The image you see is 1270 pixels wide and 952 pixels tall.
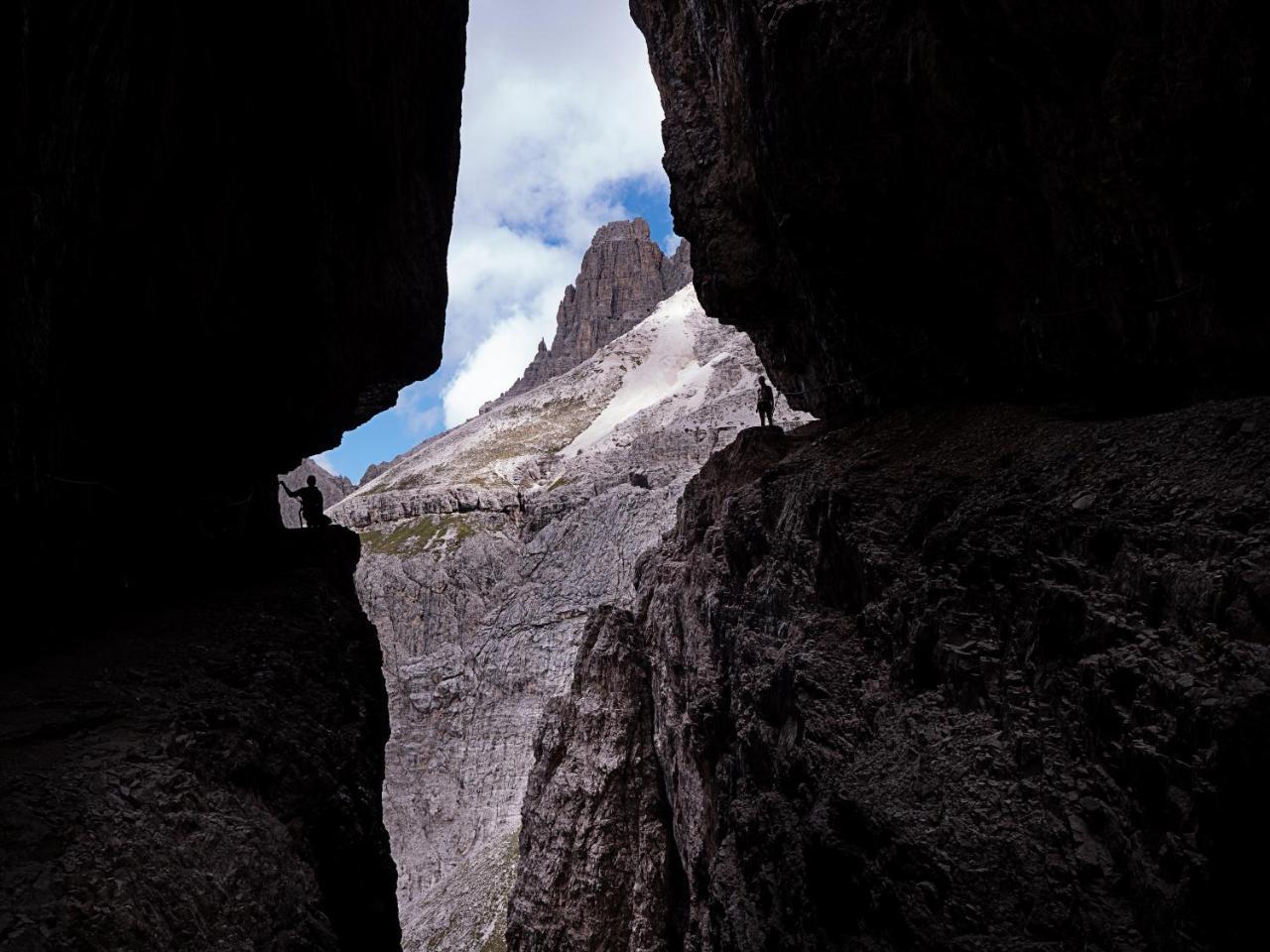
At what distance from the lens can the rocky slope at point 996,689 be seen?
30.3ft

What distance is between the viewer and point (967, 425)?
18062 millimetres

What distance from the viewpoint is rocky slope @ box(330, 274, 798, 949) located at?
70.3 m

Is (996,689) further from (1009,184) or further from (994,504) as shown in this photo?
(1009,184)

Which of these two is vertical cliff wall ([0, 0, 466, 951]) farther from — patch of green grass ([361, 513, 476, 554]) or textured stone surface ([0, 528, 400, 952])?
patch of green grass ([361, 513, 476, 554])

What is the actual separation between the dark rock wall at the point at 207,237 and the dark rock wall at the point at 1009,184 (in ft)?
33.9

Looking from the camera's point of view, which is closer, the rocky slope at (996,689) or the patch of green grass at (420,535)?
the rocky slope at (996,689)

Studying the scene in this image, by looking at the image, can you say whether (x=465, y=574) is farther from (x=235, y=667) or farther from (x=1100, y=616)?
(x=1100, y=616)

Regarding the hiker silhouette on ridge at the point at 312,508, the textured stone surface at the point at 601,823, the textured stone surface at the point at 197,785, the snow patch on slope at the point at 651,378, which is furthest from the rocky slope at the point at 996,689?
the snow patch on slope at the point at 651,378

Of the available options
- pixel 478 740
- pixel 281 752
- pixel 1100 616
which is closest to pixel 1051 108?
pixel 1100 616

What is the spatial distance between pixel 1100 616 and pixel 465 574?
4044 inches

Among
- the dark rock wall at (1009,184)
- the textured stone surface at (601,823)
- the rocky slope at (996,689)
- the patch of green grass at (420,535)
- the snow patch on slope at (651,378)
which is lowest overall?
the textured stone surface at (601,823)

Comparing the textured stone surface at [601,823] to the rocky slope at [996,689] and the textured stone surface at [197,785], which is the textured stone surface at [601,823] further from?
the textured stone surface at [197,785]

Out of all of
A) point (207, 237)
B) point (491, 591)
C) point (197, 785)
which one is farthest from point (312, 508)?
point (491, 591)

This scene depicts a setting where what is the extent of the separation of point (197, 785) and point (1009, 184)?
732 inches
